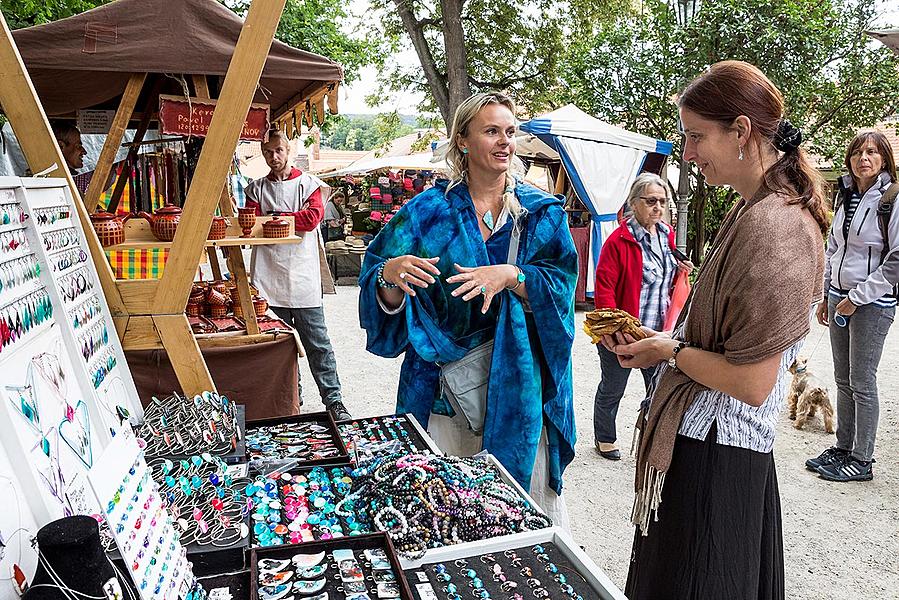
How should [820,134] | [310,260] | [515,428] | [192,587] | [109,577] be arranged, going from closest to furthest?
[109,577], [192,587], [515,428], [310,260], [820,134]

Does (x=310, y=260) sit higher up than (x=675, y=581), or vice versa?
(x=310, y=260)

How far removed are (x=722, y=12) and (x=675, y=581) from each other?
9.13 m

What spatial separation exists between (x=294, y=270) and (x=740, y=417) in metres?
3.50

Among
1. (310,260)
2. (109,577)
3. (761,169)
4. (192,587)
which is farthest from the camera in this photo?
(310,260)

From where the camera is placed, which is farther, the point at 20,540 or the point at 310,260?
the point at 310,260

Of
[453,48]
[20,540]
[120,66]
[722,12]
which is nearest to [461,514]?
[20,540]

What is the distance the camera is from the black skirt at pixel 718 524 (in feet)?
6.13

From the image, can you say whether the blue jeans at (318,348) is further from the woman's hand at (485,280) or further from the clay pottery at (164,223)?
the woman's hand at (485,280)

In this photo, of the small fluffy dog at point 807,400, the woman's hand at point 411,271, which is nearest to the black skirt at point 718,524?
→ the woman's hand at point 411,271

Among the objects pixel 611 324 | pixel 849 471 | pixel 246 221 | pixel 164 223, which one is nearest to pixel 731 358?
pixel 611 324

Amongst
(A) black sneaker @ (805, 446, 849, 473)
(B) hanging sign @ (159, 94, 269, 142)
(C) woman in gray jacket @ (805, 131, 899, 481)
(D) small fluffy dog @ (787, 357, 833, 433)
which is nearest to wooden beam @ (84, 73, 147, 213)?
(B) hanging sign @ (159, 94, 269, 142)

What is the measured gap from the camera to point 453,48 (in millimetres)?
11320

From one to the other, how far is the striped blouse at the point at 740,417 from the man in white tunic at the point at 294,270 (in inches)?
125

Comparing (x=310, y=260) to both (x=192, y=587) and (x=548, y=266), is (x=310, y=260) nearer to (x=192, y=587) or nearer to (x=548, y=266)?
(x=548, y=266)
